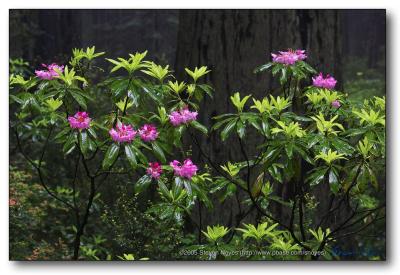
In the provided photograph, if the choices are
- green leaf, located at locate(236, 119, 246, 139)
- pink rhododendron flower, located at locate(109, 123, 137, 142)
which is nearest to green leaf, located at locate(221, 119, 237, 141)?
green leaf, located at locate(236, 119, 246, 139)

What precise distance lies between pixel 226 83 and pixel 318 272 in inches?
46.3

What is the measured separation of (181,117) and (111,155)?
384 mm

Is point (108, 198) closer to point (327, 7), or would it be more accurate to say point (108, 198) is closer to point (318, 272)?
point (318, 272)

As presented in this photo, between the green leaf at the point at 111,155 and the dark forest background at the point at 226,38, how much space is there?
878 mm

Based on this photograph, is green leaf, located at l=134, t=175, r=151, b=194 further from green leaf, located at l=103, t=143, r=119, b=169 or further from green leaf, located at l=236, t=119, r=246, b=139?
green leaf, located at l=236, t=119, r=246, b=139

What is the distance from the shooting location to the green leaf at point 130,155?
10.0 feet

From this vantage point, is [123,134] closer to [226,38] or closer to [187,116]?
[187,116]

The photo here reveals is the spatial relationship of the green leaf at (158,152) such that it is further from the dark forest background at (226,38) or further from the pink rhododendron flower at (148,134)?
the dark forest background at (226,38)

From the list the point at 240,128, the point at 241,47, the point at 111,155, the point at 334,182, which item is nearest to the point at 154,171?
the point at 111,155

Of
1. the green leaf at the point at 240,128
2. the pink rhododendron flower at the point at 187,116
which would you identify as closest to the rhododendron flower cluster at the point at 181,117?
the pink rhododendron flower at the point at 187,116

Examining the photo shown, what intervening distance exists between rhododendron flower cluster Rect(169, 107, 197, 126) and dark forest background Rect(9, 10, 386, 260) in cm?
67

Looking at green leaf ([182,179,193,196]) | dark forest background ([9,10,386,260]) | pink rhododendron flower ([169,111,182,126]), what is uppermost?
dark forest background ([9,10,386,260])

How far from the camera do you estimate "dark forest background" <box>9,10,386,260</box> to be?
3764 mm

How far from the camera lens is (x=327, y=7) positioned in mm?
3645
